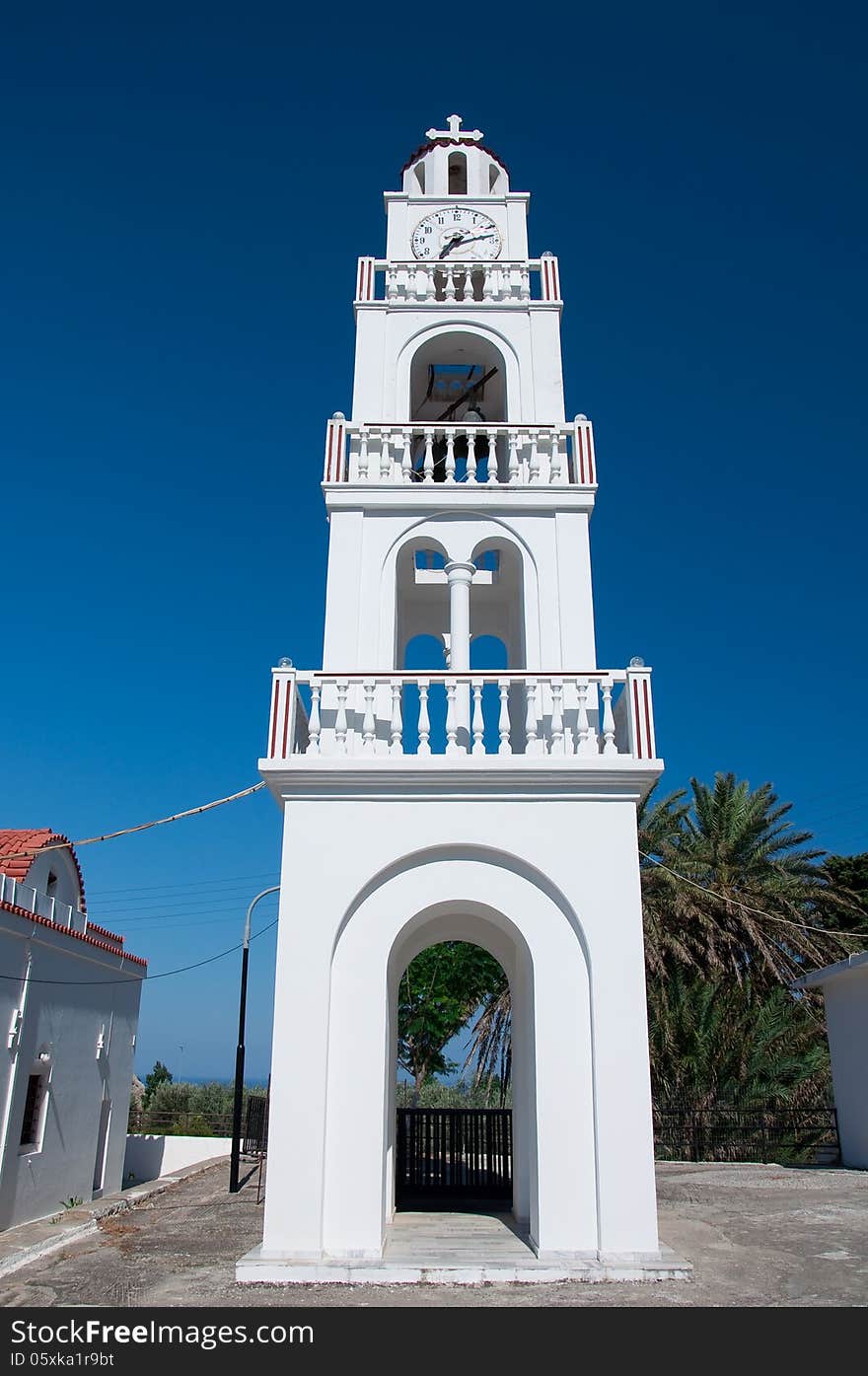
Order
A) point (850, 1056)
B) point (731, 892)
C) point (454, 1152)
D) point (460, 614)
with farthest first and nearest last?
point (731, 892) < point (850, 1056) < point (454, 1152) < point (460, 614)

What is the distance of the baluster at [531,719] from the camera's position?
9.52 m

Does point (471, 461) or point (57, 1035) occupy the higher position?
point (471, 461)

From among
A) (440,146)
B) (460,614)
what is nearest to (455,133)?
(440,146)

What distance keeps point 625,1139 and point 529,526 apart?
272 inches

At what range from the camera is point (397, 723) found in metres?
9.73

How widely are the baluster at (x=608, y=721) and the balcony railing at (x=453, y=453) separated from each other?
302cm

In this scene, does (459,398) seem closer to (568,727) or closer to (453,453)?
(453,453)

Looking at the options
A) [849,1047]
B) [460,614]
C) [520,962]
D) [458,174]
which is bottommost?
[849,1047]

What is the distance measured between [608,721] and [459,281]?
7658 millimetres

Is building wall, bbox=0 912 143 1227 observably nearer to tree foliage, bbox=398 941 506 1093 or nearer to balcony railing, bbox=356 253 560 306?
tree foliage, bbox=398 941 506 1093

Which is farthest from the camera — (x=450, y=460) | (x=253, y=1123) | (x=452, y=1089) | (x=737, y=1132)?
(x=452, y=1089)

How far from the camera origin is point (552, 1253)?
8.13 m

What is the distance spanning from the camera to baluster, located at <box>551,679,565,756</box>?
9516 millimetres

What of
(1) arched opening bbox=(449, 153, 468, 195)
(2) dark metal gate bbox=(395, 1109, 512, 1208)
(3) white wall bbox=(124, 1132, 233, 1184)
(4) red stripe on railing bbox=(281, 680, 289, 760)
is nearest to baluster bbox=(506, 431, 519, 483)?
(4) red stripe on railing bbox=(281, 680, 289, 760)
